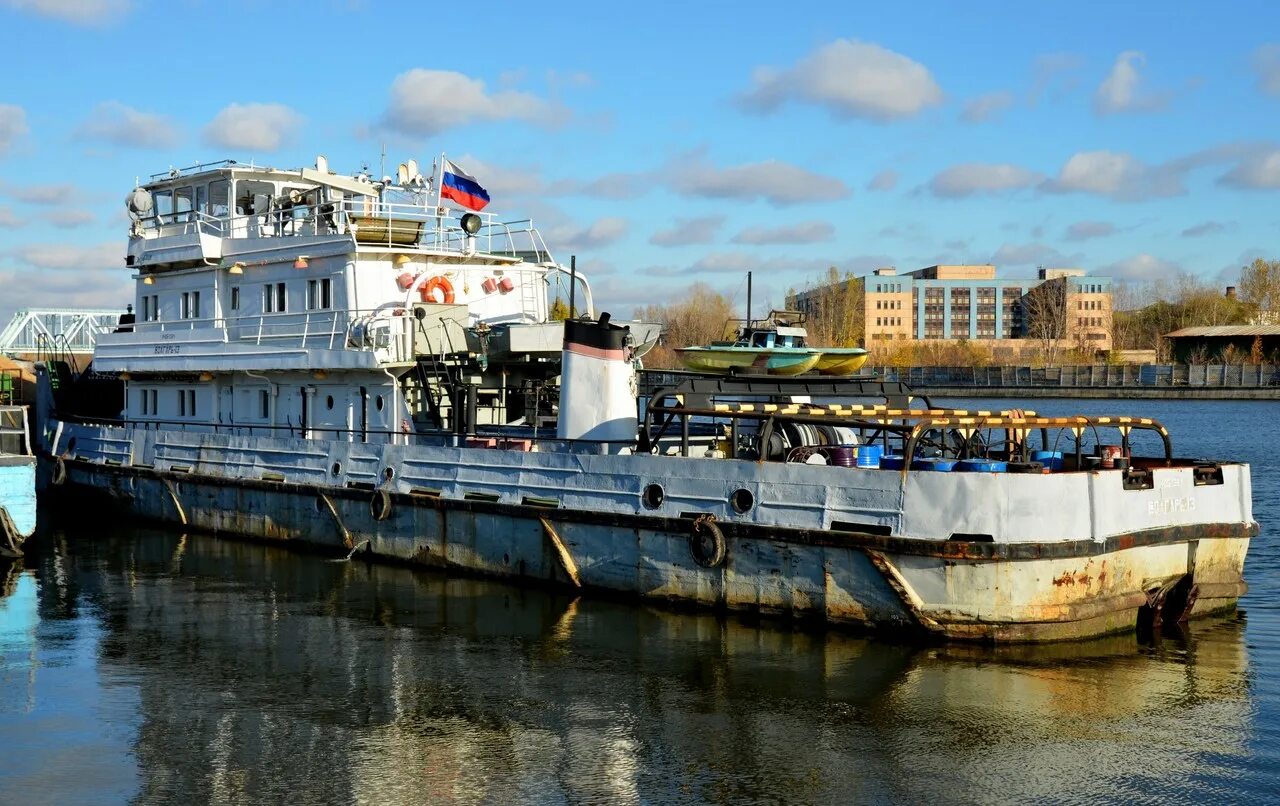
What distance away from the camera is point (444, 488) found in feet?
65.4

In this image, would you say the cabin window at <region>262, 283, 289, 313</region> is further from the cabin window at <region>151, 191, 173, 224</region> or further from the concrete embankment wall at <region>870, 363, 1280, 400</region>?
the concrete embankment wall at <region>870, 363, 1280, 400</region>

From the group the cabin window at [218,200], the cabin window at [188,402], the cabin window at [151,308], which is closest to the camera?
the cabin window at [218,200]

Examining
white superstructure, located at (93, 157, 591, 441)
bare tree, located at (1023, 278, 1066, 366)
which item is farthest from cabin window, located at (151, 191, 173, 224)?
bare tree, located at (1023, 278, 1066, 366)

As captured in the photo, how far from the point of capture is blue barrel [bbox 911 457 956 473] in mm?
15016

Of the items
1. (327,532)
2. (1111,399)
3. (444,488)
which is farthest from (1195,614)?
(1111,399)

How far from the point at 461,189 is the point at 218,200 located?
6034 millimetres

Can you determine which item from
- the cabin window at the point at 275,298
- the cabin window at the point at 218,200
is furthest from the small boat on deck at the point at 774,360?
the cabin window at the point at 218,200

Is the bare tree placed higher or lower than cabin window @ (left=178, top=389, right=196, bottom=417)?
higher

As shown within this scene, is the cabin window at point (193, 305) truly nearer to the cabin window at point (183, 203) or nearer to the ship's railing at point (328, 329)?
the ship's railing at point (328, 329)

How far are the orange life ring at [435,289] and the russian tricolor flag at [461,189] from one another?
6.06ft

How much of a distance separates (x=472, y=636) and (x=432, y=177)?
475 inches

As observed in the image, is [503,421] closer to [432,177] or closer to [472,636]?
[432,177]

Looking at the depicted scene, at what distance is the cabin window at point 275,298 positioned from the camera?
24.2m

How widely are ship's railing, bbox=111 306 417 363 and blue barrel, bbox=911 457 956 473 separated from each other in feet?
33.0
